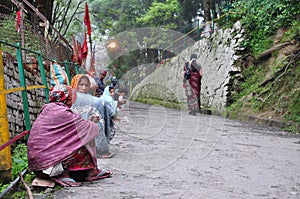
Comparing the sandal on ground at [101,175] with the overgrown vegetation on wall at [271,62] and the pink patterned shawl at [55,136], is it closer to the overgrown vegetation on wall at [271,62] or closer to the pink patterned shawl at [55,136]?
the pink patterned shawl at [55,136]

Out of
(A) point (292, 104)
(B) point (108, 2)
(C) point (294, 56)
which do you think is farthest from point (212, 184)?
(B) point (108, 2)

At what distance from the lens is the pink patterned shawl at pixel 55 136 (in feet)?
12.4

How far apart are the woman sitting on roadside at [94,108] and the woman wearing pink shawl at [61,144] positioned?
2.98 ft

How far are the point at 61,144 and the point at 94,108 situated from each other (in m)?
1.45

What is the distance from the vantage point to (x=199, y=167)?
4852 millimetres

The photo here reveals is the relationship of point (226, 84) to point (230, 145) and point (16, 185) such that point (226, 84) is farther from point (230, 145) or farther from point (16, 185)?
point (16, 185)

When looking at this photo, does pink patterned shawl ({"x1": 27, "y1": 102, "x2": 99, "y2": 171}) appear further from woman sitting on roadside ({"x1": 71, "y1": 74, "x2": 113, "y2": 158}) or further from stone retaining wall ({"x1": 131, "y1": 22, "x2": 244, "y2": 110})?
stone retaining wall ({"x1": 131, "y1": 22, "x2": 244, "y2": 110})

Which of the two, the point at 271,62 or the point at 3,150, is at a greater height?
the point at 271,62

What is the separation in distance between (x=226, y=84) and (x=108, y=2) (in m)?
22.0

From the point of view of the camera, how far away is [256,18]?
42.1ft

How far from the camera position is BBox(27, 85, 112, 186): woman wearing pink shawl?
12.4 feet

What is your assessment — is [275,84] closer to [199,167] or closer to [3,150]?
[199,167]

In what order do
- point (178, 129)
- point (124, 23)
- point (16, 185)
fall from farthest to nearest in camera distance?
point (124, 23), point (178, 129), point (16, 185)

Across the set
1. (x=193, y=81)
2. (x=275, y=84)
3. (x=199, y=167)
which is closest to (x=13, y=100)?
(x=199, y=167)
